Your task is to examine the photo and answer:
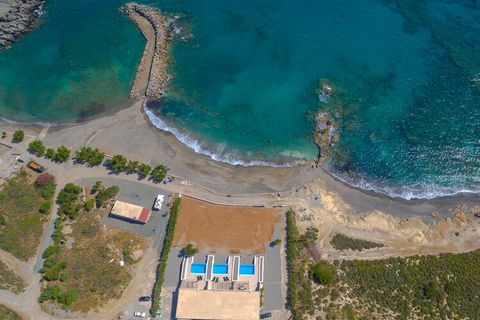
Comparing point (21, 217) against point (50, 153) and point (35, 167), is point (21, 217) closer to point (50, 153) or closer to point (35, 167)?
point (35, 167)

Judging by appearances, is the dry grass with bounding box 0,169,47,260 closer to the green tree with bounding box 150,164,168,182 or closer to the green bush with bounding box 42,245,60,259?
the green bush with bounding box 42,245,60,259

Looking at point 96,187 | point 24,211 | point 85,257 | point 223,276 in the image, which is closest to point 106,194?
point 96,187

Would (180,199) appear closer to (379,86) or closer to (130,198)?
(130,198)

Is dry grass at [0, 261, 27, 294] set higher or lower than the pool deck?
lower

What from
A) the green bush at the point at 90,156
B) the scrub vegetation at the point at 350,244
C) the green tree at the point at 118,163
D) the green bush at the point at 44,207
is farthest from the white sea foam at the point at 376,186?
the green bush at the point at 44,207

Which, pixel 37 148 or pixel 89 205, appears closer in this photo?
pixel 89 205

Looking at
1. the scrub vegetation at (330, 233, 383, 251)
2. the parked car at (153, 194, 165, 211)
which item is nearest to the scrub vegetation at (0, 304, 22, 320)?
the parked car at (153, 194, 165, 211)
